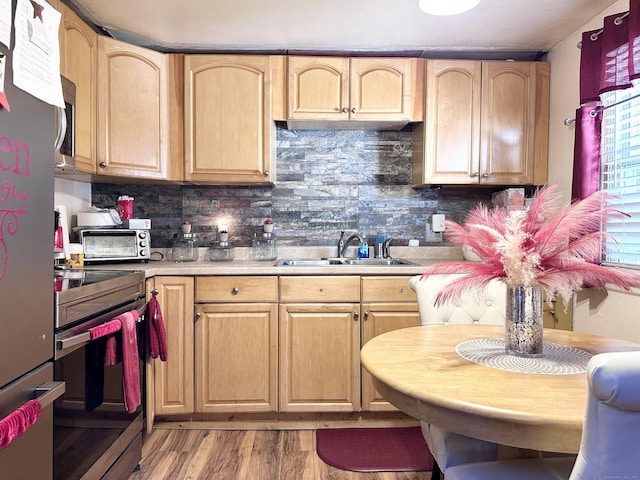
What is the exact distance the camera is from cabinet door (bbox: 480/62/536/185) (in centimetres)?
257

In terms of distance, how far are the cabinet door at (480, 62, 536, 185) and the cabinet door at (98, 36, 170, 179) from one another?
1.92 m

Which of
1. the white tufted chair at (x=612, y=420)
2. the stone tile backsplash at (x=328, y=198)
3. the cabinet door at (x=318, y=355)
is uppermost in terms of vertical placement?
the stone tile backsplash at (x=328, y=198)

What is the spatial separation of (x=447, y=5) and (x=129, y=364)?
1.97 metres

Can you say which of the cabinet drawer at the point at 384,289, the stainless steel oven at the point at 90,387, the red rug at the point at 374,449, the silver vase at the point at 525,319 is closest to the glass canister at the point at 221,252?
the stainless steel oven at the point at 90,387

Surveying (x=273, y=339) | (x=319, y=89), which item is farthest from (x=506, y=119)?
(x=273, y=339)

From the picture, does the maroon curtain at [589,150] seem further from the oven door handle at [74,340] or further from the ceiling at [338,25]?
the oven door handle at [74,340]

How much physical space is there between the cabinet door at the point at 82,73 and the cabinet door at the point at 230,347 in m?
0.99

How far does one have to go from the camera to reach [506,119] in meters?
2.58

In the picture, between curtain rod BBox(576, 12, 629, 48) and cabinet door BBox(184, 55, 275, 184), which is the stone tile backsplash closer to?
cabinet door BBox(184, 55, 275, 184)

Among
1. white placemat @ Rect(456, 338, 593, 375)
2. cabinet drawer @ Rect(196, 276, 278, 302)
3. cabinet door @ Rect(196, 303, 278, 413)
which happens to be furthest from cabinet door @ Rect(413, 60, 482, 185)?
white placemat @ Rect(456, 338, 593, 375)

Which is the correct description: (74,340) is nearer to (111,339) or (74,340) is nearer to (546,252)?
(111,339)

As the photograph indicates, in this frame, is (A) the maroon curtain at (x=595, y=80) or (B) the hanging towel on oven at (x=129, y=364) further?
(A) the maroon curtain at (x=595, y=80)

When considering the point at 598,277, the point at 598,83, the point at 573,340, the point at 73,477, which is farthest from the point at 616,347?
the point at 73,477

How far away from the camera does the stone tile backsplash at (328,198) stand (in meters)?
2.84
